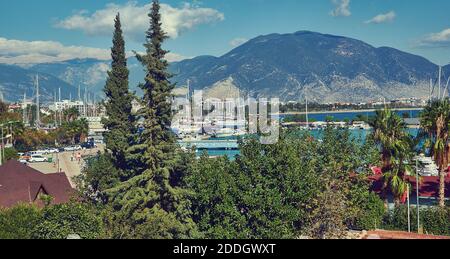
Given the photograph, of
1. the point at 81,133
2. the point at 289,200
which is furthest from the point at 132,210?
the point at 81,133

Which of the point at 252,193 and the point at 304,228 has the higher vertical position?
the point at 252,193

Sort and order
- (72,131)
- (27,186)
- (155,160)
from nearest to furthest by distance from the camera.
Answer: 1. (155,160)
2. (27,186)
3. (72,131)

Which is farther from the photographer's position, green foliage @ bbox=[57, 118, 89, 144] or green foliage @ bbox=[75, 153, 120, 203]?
green foliage @ bbox=[57, 118, 89, 144]

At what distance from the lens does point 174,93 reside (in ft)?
51.9

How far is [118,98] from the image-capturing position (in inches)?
899

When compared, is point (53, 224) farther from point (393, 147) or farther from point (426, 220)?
point (426, 220)

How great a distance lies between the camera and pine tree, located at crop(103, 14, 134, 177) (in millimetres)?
21759

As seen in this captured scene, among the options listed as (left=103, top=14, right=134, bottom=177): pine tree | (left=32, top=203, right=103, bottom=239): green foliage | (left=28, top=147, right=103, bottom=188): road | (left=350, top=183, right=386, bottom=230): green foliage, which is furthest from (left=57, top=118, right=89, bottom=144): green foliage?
(left=350, top=183, right=386, bottom=230): green foliage

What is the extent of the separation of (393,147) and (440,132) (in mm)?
1988

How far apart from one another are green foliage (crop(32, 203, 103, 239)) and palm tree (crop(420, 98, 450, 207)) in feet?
40.5

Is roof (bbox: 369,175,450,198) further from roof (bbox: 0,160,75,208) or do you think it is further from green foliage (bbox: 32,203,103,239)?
roof (bbox: 0,160,75,208)

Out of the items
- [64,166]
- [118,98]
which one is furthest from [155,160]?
[64,166]
